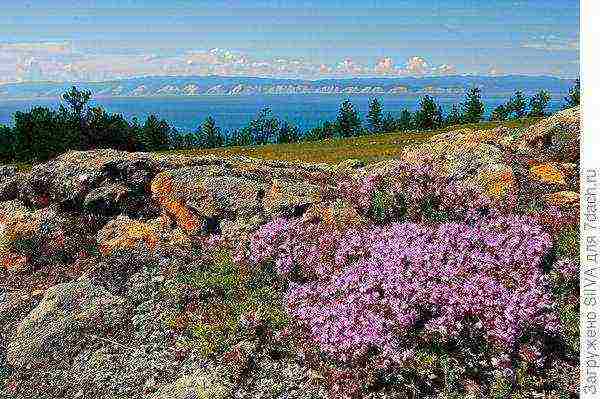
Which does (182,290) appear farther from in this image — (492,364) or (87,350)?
(492,364)

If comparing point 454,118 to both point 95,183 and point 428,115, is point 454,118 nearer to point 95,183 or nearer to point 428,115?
point 428,115

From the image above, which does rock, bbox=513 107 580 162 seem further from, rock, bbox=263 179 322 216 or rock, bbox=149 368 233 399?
rock, bbox=149 368 233 399

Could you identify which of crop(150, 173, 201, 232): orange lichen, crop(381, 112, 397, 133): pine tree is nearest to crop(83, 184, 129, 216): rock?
crop(150, 173, 201, 232): orange lichen

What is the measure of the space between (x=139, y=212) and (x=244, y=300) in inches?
260

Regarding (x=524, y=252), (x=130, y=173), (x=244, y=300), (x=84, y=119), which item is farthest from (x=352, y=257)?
(x=84, y=119)

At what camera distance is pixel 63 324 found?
37.5 ft

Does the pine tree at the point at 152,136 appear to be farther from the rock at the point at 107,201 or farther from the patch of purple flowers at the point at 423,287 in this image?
the patch of purple flowers at the point at 423,287

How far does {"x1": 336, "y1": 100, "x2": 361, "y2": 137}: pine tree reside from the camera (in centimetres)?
17362

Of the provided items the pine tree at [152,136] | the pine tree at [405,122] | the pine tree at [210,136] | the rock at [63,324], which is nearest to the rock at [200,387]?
the rock at [63,324]

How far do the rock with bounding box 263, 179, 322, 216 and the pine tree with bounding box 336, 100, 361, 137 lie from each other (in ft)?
525

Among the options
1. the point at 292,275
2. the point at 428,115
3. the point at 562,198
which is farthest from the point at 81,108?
the point at 562,198

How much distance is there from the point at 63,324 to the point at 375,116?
174 metres

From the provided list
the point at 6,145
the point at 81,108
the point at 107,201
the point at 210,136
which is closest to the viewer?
the point at 107,201

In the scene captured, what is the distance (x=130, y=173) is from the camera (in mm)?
16547
